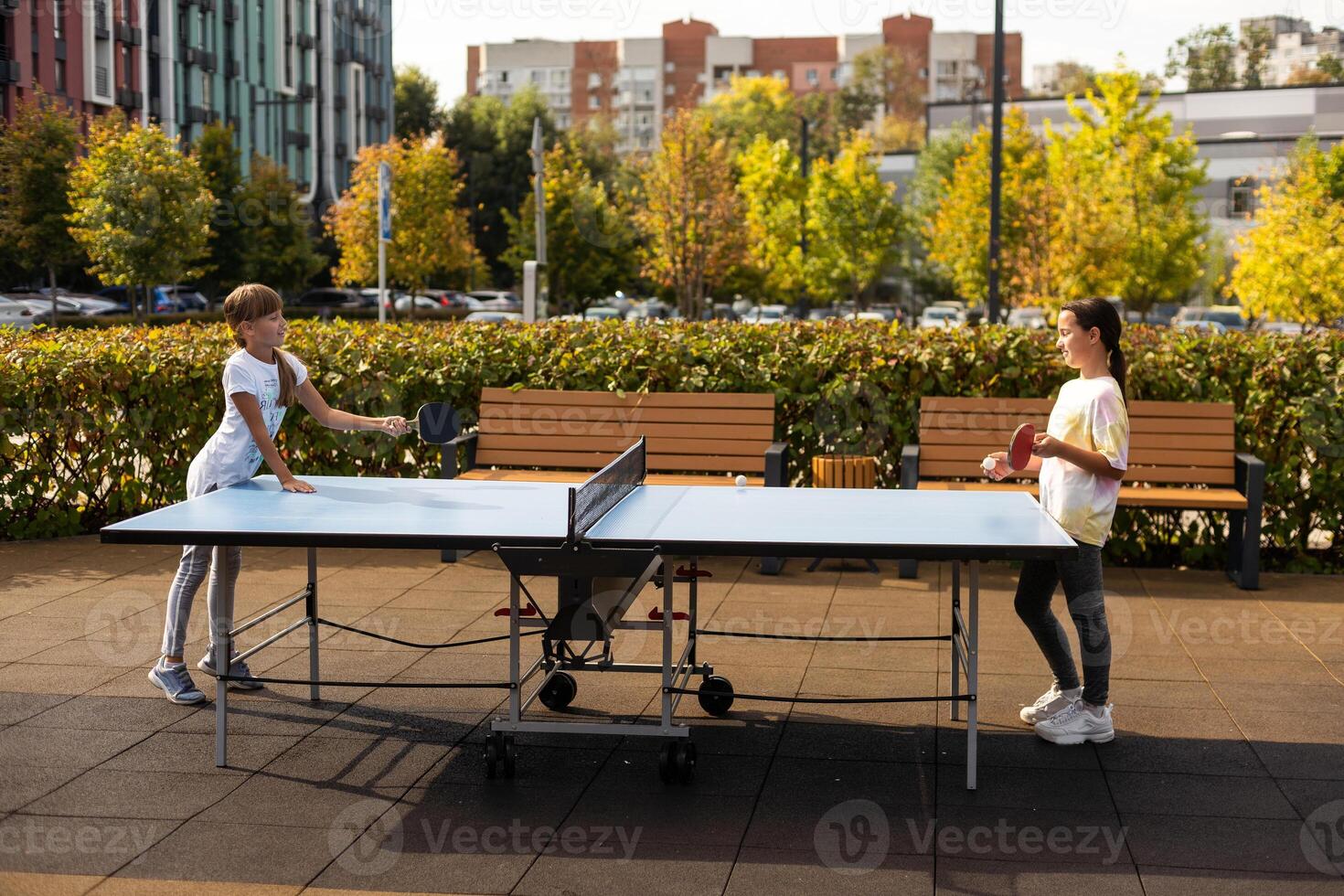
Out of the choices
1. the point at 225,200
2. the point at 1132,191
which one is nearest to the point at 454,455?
the point at 1132,191

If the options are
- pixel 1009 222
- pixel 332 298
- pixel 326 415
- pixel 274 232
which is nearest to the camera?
pixel 326 415

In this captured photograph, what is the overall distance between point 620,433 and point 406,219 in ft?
119

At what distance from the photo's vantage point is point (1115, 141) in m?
39.2

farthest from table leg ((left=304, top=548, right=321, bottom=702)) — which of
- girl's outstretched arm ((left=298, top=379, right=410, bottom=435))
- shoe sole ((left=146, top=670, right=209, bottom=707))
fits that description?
girl's outstretched arm ((left=298, top=379, right=410, bottom=435))

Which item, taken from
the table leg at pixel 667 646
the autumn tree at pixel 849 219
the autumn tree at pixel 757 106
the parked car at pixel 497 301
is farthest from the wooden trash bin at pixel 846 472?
the autumn tree at pixel 757 106

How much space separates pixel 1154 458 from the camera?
9297 mm

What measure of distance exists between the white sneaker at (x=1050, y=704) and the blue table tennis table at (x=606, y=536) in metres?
0.34

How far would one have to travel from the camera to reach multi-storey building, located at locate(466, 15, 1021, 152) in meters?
140

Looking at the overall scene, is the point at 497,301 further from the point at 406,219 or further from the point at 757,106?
the point at 757,106

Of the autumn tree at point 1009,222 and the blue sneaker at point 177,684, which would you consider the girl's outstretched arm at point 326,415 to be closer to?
the blue sneaker at point 177,684

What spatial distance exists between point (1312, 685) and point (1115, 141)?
1364 inches

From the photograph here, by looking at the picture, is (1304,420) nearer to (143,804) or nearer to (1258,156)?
(143,804)

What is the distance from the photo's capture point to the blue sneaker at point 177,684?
20.8 feet

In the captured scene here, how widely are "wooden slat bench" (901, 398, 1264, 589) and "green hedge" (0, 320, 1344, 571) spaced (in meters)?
0.25
